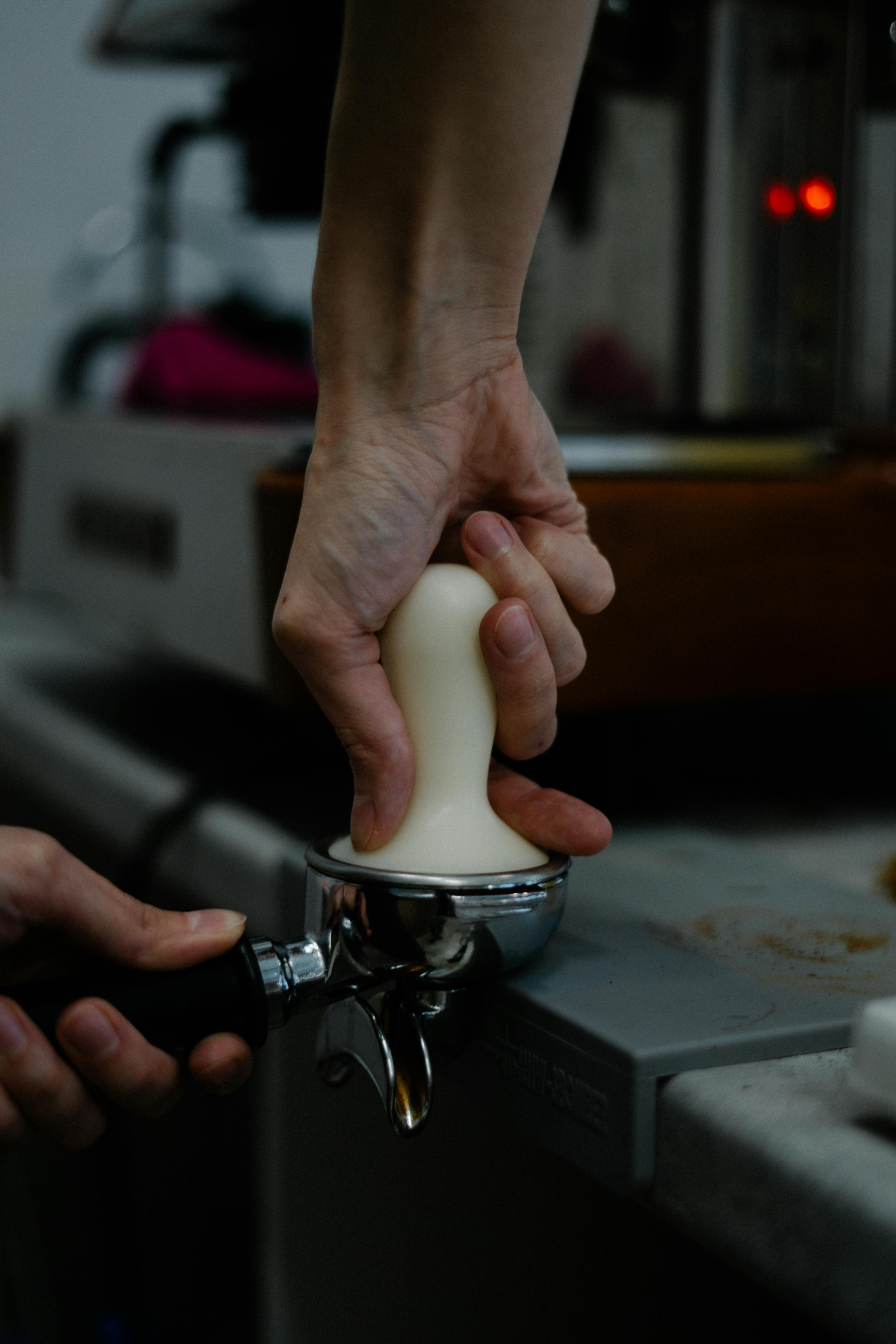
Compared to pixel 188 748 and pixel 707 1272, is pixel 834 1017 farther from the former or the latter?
pixel 188 748

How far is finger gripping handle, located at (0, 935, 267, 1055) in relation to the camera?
14.1 inches

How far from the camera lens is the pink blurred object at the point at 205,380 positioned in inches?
33.5

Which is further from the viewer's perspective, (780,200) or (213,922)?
(780,200)

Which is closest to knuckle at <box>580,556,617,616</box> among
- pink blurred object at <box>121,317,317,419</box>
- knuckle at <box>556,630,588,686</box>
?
knuckle at <box>556,630,588,686</box>

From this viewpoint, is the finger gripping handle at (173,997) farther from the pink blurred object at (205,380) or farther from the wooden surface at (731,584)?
the pink blurred object at (205,380)

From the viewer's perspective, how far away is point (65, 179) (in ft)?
5.15

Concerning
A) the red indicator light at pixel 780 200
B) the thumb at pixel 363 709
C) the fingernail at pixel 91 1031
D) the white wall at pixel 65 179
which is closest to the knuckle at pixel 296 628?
the thumb at pixel 363 709

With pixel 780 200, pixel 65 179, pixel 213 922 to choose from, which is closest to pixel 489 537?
pixel 213 922

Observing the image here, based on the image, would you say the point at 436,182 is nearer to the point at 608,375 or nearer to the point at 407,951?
the point at 407,951

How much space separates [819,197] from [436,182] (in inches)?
14.0

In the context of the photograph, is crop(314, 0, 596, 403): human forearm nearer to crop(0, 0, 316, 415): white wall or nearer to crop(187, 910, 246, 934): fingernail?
crop(187, 910, 246, 934): fingernail

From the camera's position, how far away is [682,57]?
69 centimetres

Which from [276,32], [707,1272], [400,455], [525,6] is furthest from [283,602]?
[276,32]

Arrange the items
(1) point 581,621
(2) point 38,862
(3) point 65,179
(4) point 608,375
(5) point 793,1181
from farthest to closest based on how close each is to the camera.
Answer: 1. (3) point 65,179
2. (4) point 608,375
3. (1) point 581,621
4. (2) point 38,862
5. (5) point 793,1181
